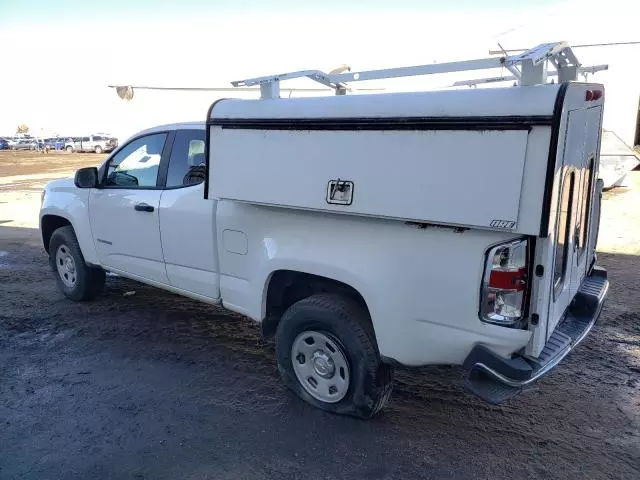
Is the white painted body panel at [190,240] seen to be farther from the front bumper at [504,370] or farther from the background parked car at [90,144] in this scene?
the background parked car at [90,144]

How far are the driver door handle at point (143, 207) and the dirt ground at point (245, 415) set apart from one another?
1.17 metres

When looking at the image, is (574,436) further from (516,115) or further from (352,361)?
(516,115)

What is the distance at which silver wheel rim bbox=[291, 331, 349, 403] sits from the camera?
3.50m

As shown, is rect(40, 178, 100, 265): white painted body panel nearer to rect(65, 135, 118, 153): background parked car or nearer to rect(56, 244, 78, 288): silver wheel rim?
rect(56, 244, 78, 288): silver wheel rim

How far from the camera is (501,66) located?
285cm

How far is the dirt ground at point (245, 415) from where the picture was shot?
3.13 meters

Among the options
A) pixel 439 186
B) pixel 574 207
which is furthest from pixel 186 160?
pixel 574 207

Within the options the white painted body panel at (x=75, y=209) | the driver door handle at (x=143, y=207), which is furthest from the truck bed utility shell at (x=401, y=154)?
the white painted body panel at (x=75, y=209)

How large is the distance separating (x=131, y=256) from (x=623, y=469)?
406 centimetres

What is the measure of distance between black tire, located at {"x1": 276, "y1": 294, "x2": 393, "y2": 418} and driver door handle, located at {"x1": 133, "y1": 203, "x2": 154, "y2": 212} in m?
1.70

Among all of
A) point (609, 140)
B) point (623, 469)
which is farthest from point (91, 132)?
point (623, 469)

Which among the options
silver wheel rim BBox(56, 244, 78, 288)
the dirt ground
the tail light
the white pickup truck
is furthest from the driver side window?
the tail light

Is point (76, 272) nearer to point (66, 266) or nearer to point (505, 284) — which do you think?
point (66, 266)

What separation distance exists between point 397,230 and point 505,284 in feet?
2.09
